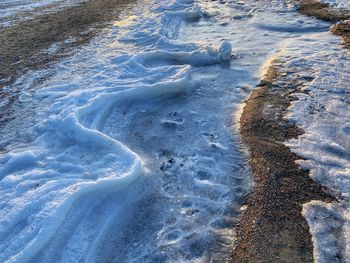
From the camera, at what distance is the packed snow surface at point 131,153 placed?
10.6 ft

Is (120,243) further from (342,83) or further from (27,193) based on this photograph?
(342,83)

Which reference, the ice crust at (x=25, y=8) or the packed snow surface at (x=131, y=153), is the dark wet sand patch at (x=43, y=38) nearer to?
the packed snow surface at (x=131, y=153)

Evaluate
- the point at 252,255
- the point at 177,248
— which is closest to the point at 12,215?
the point at 177,248

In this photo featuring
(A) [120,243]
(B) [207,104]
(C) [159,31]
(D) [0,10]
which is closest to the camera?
(A) [120,243]

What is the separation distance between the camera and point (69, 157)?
4.24 metres

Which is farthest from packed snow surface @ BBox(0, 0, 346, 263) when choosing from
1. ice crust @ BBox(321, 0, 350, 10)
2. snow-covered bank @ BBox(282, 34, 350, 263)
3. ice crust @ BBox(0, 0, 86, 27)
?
ice crust @ BBox(0, 0, 86, 27)

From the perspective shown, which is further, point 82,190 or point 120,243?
point 82,190

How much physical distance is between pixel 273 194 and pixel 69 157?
2289 millimetres

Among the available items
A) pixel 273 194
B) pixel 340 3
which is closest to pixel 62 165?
pixel 273 194

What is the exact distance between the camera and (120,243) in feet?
10.6

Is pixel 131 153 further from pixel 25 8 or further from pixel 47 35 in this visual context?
pixel 25 8

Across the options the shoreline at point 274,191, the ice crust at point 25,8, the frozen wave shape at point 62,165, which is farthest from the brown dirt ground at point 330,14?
the ice crust at point 25,8

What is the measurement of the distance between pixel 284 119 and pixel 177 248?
2371 mm

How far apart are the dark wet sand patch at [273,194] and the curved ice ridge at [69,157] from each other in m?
1.27
